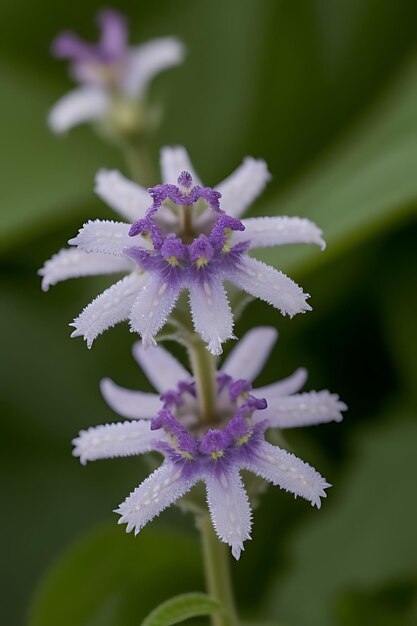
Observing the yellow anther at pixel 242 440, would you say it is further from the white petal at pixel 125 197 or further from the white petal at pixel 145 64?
the white petal at pixel 145 64

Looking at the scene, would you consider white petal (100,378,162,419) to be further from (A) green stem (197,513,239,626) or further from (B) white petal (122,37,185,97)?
(B) white petal (122,37,185,97)

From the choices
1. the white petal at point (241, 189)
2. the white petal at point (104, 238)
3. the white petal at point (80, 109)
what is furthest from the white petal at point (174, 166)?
the white petal at point (80, 109)

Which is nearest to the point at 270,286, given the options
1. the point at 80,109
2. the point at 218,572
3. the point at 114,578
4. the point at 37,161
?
the point at 218,572

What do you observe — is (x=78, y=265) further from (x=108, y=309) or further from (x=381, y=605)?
(x=381, y=605)

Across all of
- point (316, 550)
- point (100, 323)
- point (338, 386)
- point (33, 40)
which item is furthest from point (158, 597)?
point (33, 40)

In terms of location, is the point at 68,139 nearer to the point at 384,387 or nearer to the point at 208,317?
the point at 384,387
